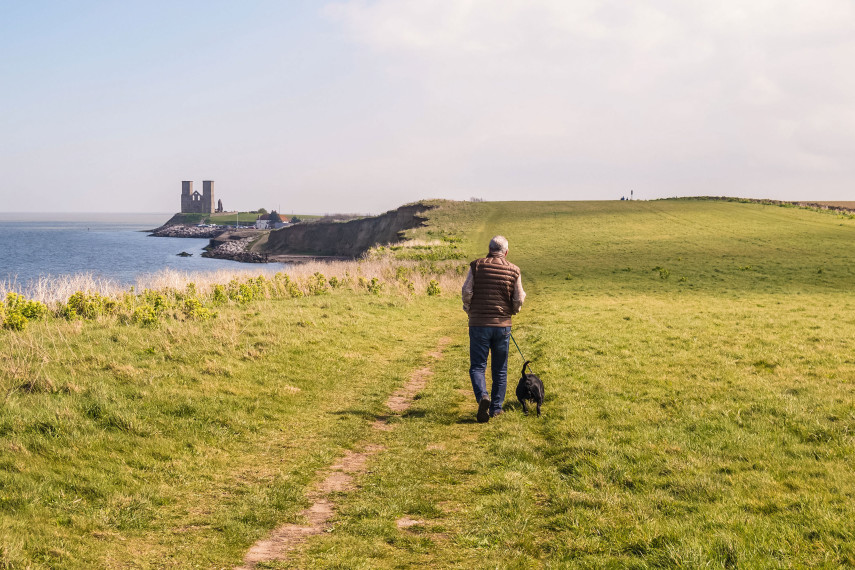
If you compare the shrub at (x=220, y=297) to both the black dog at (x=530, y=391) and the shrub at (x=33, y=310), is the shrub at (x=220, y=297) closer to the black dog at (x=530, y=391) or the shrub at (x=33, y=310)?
the shrub at (x=33, y=310)

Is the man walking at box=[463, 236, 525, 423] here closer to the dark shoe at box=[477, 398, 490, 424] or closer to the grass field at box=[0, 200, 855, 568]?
the dark shoe at box=[477, 398, 490, 424]

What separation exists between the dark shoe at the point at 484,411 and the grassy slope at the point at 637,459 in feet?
0.63

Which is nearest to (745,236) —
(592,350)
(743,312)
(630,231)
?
(630,231)

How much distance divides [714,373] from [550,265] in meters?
32.2

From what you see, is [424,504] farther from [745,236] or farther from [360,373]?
[745,236]

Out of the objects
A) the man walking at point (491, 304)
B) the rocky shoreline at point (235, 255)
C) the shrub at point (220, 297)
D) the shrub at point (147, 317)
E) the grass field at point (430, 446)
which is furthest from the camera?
the rocky shoreline at point (235, 255)

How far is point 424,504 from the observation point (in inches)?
306

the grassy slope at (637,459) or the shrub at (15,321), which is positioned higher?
the shrub at (15,321)

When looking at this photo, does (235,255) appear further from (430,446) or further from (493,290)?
(430,446)

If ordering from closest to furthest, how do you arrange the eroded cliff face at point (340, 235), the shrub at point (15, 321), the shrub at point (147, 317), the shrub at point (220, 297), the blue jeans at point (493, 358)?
1. the blue jeans at point (493, 358)
2. the shrub at point (15, 321)
3. the shrub at point (147, 317)
4. the shrub at point (220, 297)
5. the eroded cliff face at point (340, 235)

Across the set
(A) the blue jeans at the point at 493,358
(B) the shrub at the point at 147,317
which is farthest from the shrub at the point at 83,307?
(A) the blue jeans at the point at 493,358

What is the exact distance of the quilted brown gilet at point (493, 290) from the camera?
1116 centimetres

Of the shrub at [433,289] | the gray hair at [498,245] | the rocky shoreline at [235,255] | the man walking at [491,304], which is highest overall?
the gray hair at [498,245]

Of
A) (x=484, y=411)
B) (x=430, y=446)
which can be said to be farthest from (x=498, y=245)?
(x=430, y=446)
